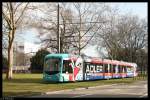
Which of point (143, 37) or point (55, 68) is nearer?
point (55, 68)

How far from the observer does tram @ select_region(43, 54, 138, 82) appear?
42.6 metres

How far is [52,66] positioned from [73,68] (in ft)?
8.25

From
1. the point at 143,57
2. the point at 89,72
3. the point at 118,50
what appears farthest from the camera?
the point at 143,57

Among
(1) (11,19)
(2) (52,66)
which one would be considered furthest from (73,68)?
(1) (11,19)

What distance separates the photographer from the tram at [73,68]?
4262cm

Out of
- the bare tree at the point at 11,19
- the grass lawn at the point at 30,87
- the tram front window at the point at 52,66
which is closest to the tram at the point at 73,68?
the tram front window at the point at 52,66

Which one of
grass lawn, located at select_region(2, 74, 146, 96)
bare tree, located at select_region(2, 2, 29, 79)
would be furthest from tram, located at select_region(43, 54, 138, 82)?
bare tree, located at select_region(2, 2, 29, 79)

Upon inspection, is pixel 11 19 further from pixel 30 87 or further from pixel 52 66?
pixel 30 87

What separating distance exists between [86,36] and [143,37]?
24.7m

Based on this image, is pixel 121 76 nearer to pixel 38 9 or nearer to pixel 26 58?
pixel 38 9

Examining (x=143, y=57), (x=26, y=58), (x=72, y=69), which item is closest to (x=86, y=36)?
(x=72, y=69)

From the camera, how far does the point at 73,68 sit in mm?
44312

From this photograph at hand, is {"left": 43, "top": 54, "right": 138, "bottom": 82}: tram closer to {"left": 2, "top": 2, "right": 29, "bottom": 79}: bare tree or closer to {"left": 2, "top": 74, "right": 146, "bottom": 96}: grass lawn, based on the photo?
{"left": 2, "top": 74, "right": 146, "bottom": 96}: grass lawn

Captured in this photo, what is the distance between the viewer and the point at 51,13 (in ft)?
171
